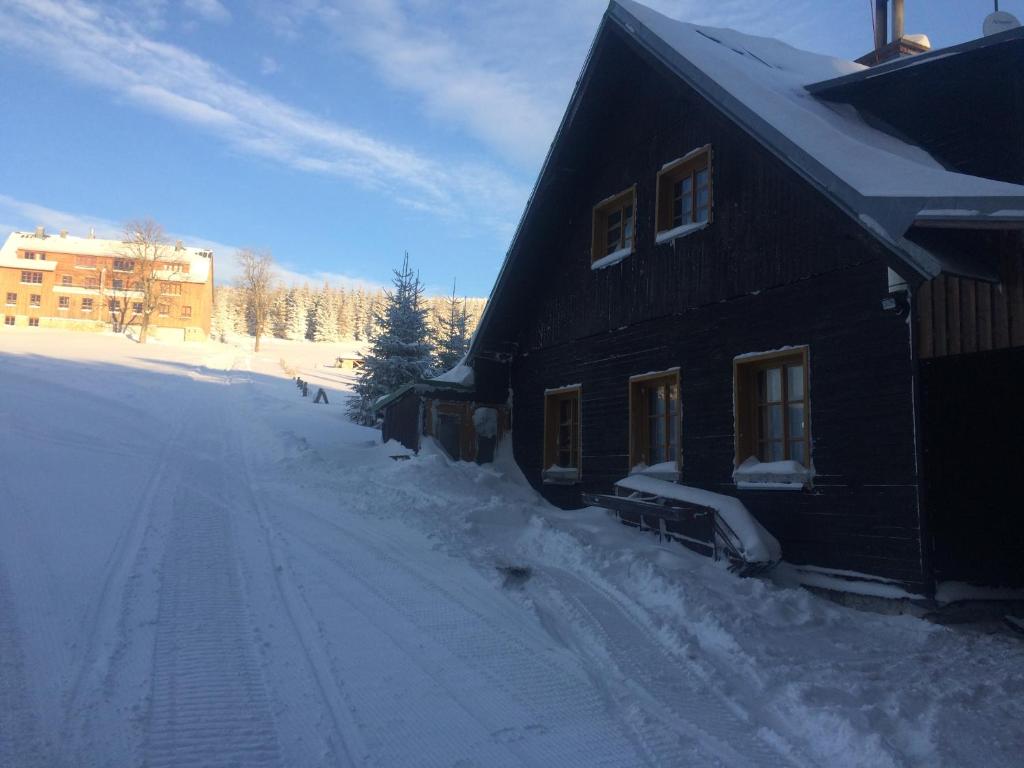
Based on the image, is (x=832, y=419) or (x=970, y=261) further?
(x=832, y=419)

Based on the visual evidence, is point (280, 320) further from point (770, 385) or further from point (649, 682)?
point (649, 682)

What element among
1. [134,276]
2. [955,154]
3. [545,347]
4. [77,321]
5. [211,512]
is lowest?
[211,512]

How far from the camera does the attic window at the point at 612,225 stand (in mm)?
11953

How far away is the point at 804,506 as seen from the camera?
794 centimetres

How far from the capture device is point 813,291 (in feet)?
26.5

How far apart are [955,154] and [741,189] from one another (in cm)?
236

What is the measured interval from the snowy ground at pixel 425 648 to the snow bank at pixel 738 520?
1.16 ft

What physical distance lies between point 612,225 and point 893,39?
525 cm

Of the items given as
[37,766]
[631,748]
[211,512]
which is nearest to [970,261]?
[631,748]

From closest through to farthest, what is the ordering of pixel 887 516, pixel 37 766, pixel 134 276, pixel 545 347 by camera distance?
→ pixel 37 766 < pixel 887 516 < pixel 545 347 < pixel 134 276

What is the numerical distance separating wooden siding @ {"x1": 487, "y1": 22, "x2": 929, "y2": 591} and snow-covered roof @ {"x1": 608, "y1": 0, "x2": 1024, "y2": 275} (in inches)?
18.9

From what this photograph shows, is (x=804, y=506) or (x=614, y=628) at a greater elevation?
(x=804, y=506)

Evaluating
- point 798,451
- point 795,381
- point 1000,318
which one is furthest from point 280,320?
point 1000,318

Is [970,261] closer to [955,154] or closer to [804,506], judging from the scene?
[955,154]
